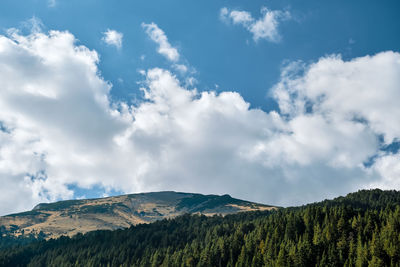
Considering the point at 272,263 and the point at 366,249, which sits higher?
the point at 366,249

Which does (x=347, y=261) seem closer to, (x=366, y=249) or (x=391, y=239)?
(x=366, y=249)

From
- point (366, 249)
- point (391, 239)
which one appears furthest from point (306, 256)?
point (391, 239)

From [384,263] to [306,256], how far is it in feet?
126

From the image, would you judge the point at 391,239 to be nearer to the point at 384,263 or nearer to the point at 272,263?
the point at 384,263

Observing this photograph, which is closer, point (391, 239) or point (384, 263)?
point (384, 263)

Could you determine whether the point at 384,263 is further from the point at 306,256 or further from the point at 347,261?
the point at 306,256

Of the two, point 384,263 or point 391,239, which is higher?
point 391,239

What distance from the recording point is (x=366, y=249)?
182m

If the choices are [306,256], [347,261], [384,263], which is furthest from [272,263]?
[384,263]

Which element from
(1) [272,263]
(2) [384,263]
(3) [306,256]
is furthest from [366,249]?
(1) [272,263]

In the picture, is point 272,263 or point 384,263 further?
point 272,263

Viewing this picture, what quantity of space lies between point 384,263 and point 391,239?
24360 millimetres

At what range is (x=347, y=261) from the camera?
18212cm

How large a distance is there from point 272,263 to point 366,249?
5110 cm
